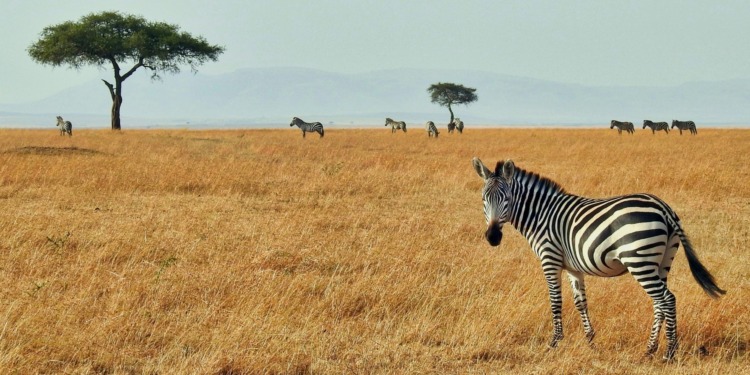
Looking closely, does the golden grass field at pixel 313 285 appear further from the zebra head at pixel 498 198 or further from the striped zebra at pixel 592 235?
the zebra head at pixel 498 198

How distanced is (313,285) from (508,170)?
312cm

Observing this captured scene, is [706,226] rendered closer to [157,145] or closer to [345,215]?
[345,215]

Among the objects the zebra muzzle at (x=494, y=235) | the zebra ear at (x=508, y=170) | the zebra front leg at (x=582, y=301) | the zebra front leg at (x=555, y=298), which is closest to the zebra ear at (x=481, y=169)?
the zebra ear at (x=508, y=170)

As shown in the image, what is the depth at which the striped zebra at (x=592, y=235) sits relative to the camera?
5453 mm

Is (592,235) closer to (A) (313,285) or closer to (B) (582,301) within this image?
(B) (582,301)

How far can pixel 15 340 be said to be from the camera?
6.23 metres

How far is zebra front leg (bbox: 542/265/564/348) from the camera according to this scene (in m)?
6.11

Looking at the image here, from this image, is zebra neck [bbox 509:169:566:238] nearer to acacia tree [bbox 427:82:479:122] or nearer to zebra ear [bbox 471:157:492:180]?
zebra ear [bbox 471:157:492:180]

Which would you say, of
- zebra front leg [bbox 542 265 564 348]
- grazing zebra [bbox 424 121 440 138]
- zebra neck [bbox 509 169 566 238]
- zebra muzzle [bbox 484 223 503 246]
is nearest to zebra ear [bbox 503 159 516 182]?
zebra neck [bbox 509 169 566 238]

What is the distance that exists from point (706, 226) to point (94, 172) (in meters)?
15.2

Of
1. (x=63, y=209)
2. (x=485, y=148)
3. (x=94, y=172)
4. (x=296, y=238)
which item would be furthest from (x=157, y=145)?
(x=296, y=238)

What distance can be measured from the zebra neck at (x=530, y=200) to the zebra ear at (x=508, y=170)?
0.11 metres

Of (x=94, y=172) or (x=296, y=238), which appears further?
(x=94, y=172)

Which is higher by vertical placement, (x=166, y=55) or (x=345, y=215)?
(x=166, y=55)
